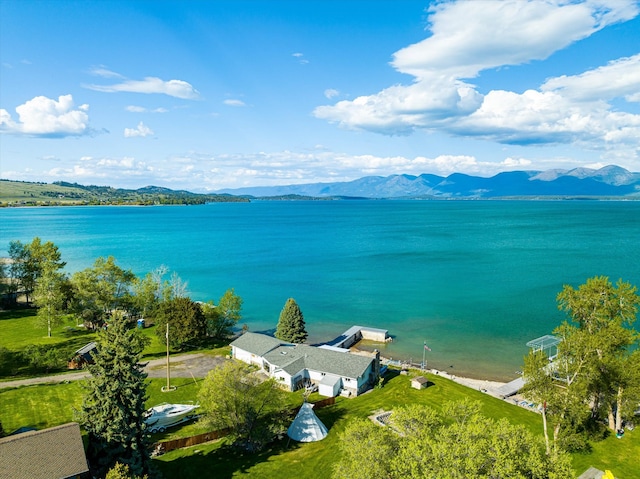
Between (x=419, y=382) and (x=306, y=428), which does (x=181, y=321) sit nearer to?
(x=306, y=428)

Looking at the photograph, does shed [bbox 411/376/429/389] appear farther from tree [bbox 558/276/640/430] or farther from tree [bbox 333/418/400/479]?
tree [bbox 333/418/400/479]

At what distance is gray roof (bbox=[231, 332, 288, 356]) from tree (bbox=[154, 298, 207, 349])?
21.9 feet

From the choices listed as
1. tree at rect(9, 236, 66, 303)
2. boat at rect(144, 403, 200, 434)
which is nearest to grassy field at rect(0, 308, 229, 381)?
tree at rect(9, 236, 66, 303)

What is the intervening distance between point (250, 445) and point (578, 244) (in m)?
155

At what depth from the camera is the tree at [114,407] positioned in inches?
1006

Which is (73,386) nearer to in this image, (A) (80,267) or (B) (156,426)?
(B) (156,426)

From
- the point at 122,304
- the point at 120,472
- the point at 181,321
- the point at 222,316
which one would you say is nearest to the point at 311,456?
the point at 120,472

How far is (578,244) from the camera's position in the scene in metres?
151

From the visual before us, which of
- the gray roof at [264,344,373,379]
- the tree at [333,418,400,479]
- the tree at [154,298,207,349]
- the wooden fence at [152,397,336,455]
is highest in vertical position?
the tree at [333,418,400,479]

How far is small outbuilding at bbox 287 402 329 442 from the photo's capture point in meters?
35.2

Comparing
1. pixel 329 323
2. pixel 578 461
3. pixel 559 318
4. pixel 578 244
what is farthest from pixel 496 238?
pixel 578 461

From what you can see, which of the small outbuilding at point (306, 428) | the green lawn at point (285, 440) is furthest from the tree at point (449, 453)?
the small outbuilding at point (306, 428)

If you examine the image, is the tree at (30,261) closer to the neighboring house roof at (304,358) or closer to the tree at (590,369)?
the neighboring house roof at (304,358)

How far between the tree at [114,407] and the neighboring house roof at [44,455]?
1.14 meters
